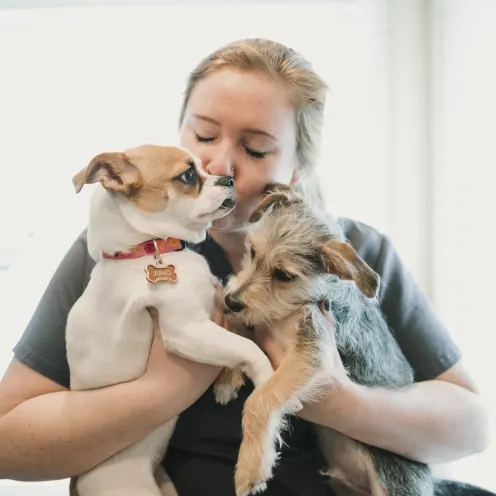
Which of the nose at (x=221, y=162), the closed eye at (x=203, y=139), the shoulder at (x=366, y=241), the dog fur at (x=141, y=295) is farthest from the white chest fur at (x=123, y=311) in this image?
the shoulder at (x=366, y=241)

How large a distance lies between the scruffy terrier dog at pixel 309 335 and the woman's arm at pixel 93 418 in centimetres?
15

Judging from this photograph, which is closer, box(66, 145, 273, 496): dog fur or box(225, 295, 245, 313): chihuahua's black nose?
box(66, 145, 273, 496): dog fur

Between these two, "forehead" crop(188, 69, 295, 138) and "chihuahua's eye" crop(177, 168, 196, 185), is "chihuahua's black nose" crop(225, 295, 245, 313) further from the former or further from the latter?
"forehead" crop(188, 69, 295, 138)

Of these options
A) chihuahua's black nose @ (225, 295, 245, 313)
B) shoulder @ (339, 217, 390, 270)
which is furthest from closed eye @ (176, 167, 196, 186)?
shoulder @ (339, 217, 390, 270)

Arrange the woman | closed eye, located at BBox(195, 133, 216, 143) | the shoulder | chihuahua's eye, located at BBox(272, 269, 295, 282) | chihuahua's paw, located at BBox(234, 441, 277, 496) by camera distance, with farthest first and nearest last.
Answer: the shoulder, closed eye, located at BBox(195, 133, 216, 143), chihuahua's eye, located at BBox(272, 269, 295, 282), the woman, chihuahua's paw, located at BBox(234, 441, 277, 496)

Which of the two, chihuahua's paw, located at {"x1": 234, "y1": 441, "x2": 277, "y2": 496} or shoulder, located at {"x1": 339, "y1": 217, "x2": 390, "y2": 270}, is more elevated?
shoulder, located at {"x1": 339, "y1": 217, "x2": 390, "y2": 270}

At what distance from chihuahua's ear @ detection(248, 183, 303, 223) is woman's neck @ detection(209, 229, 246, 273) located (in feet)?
0.47

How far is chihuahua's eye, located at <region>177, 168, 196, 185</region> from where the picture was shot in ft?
4.41

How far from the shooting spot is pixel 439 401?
5.10 ft

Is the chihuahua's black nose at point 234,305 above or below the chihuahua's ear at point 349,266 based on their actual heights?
below

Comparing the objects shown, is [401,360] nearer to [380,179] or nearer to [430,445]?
[430,445]

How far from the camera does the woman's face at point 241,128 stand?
1.54 meters

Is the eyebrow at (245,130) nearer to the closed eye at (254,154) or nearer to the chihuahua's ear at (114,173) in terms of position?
the closed eye at (254,154)

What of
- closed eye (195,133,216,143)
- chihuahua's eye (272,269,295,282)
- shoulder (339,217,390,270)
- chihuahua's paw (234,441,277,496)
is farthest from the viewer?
shoulder (339,217,390,270)
